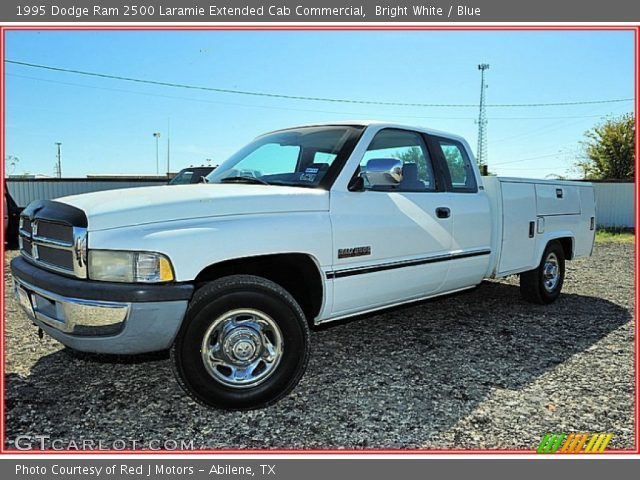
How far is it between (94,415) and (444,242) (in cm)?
313

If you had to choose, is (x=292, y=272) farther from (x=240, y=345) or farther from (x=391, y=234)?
(x=391, y=234)

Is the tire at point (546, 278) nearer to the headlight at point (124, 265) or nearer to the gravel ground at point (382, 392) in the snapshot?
the gravel ground at point (382, 392)

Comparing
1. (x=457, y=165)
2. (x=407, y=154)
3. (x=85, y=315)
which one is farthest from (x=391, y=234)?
(x=85, y=315)

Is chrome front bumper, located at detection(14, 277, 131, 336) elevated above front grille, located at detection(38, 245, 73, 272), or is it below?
below

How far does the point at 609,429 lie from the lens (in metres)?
3.20

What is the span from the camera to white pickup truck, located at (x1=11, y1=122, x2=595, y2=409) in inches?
117

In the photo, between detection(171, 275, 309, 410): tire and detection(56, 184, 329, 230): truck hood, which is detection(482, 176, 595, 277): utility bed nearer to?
detection(56, 184, 329, 230): truck hood

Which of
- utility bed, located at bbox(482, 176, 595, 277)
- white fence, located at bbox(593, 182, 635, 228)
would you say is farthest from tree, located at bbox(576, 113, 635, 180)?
utility bed, located at bbox(482, 176, 595, 277)

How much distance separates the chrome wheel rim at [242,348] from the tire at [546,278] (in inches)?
156

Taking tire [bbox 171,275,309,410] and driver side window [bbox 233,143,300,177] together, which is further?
driver side window [bbox 233,143,300,177]

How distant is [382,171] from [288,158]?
963 millimetres

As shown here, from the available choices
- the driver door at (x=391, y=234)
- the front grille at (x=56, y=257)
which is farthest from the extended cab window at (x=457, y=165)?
the front grille at (x=56, y=257)

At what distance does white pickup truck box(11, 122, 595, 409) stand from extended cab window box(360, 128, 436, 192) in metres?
0.01

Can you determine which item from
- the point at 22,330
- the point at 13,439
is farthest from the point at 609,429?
the point at 22,330
